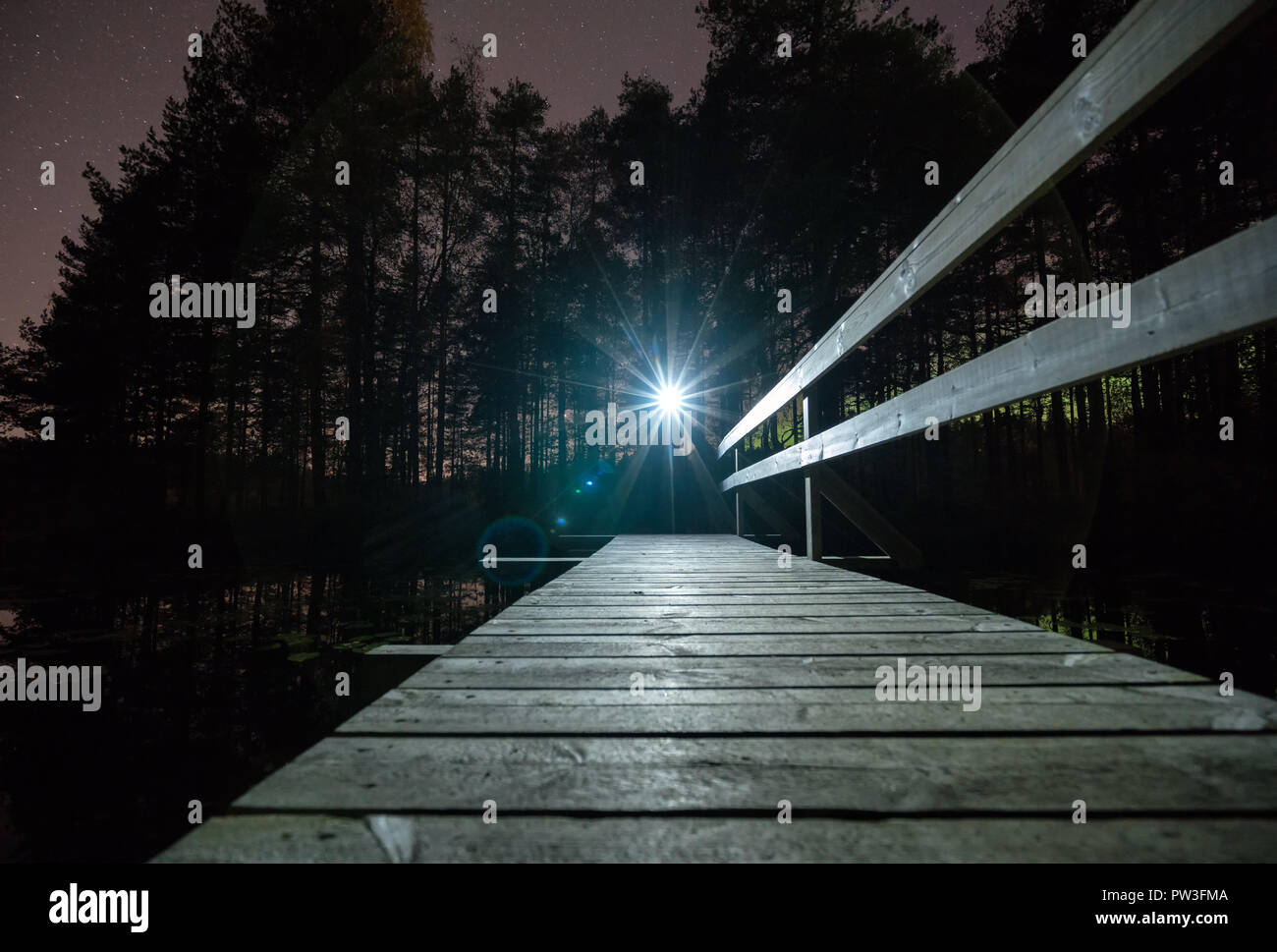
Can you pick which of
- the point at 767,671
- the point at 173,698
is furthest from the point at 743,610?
the point at 173,698

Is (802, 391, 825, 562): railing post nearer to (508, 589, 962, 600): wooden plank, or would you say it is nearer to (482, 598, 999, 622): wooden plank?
(508, 589, 962, 600): wooden plank

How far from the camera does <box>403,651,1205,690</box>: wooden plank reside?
1.45m

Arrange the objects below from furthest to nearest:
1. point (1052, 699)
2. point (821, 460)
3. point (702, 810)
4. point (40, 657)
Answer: point (40, 657) → point (821, 460) → point (1052, 699) → point (702, 810)

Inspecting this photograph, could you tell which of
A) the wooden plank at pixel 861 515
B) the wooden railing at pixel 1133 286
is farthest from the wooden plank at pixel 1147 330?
the wooden plank at pixel 861 515

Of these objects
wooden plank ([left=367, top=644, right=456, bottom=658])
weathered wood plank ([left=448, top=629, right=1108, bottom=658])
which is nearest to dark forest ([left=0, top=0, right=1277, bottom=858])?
wooden plank ([left=367, top=644, right=456, bottom=658])

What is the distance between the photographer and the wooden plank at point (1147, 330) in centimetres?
91

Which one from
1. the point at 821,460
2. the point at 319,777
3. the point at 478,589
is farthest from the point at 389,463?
the point at 319,777

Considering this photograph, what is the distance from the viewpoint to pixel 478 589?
7363mm

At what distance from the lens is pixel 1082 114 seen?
4.09 feet

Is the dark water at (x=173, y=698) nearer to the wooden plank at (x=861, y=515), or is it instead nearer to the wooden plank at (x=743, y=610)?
the wooden plank at (x=743, y=610)

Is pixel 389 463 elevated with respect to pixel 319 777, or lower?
elevated

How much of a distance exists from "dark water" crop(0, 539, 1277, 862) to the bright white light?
12.9 meters

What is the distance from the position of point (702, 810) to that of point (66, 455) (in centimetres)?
2913
